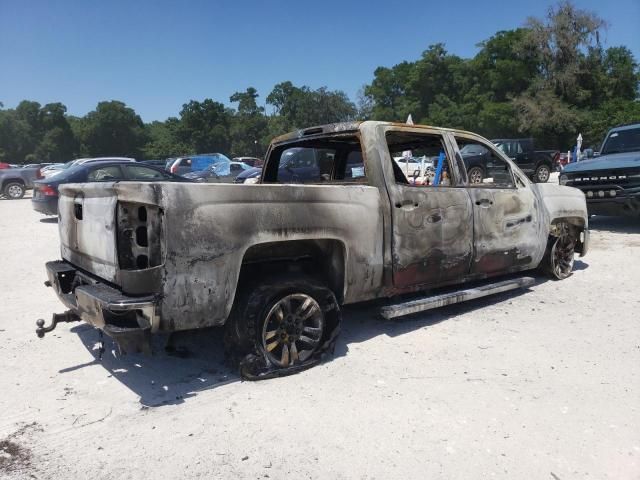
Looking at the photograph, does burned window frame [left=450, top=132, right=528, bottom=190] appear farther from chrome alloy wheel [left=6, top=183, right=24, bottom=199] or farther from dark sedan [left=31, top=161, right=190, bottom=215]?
chrome alloy wheel [left=6, top=183, right=24, bottom=199]

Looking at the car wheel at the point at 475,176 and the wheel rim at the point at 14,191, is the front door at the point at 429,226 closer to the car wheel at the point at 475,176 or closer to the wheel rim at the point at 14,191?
the car wheel at the point at 475,176

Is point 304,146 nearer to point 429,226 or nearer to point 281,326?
point 429,226

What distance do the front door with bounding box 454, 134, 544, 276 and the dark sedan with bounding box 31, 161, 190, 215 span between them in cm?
784

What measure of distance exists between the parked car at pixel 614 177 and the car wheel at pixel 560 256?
3.27m

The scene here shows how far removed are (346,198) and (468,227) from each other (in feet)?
4.95

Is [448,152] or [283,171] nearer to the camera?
[448,152]

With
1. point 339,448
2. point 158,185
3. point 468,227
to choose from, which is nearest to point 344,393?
point 339,448

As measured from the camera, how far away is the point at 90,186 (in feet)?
11.2

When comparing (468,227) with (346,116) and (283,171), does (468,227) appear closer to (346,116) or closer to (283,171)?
(283,171)

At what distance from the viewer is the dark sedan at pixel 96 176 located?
11.3 meters

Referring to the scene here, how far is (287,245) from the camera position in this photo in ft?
12.1

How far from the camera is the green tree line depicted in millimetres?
45562

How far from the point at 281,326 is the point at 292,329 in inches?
4.1

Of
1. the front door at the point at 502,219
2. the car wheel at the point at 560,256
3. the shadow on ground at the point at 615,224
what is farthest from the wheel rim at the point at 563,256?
the shadow on ground at the point at 615,224
